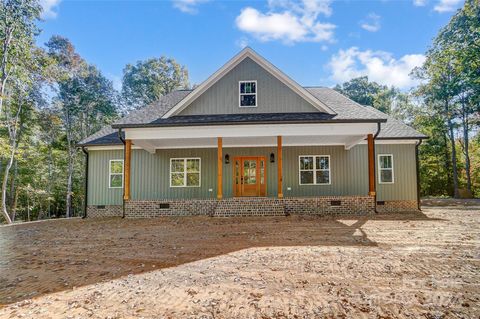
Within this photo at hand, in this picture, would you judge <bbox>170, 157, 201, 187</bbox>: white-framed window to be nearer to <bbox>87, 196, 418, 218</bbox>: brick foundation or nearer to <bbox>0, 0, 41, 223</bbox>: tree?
<bbox>87, 196, 418, 218</bbox>: brick foundation

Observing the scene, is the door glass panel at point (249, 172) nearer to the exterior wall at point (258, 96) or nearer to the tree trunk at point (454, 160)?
the exterior wall at point (258, 96)

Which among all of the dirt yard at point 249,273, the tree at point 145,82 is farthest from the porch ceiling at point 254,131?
the tree at point 145,82

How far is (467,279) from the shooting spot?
151 inches

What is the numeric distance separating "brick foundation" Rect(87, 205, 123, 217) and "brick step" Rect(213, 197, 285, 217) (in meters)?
5.88

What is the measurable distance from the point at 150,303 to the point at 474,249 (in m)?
5.90

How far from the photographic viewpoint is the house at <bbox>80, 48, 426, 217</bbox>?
10.8m

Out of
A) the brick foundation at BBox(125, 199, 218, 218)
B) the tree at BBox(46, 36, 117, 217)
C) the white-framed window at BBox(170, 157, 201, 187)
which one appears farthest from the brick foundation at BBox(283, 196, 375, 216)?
the tree at BBox(46, 36, 117, 217)

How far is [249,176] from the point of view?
1365 centimetres

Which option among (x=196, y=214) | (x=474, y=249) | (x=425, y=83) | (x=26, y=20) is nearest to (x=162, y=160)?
(x=196, y=214)

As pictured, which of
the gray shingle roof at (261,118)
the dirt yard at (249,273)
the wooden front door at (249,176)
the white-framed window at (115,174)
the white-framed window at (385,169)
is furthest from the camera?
the white-framed window at (115,174)

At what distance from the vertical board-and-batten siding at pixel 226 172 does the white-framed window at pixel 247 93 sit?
7.46 feet

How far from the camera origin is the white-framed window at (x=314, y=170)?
13.5 m

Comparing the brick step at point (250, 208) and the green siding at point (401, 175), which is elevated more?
the green siding at point (401, 175)

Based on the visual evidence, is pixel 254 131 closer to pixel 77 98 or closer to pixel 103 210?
pixel 103 210
